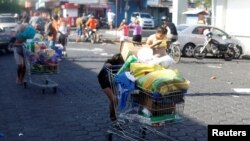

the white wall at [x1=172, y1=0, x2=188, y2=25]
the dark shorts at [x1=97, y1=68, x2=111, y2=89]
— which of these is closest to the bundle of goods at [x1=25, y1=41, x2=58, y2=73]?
the dark shorts at [x1=97, y1=68, x2=111, y2=89]

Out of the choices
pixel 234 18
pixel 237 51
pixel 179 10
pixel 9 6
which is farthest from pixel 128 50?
pixel 9 6

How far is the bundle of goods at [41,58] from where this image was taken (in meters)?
10.6

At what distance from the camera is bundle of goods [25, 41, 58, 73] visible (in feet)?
34.9

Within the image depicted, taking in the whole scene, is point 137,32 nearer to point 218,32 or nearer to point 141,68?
point 218,32

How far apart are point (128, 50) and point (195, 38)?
14.0m

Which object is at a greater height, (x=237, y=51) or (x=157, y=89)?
(x=157, y=89)

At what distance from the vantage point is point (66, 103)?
9508mm

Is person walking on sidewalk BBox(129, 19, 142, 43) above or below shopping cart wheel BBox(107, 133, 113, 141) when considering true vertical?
above

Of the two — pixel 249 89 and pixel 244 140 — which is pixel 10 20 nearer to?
pixel 249 89

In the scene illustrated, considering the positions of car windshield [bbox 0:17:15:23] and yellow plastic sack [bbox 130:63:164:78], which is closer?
yellow plastic sack [bbox 130:63:164:78]

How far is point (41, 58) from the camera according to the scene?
419 inches

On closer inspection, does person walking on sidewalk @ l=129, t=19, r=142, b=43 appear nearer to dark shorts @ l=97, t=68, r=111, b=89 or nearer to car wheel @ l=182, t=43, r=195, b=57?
car wheel @ l=182, t=43, r=195, b=57

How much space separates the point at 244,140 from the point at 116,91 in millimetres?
1960

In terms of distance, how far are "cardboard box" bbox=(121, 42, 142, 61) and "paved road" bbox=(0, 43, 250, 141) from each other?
1.42 m
